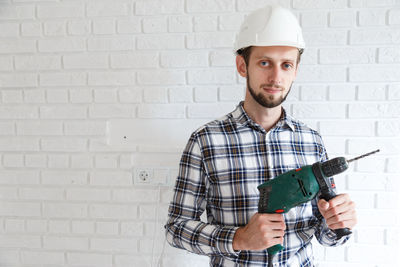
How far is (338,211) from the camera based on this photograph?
0.90 m

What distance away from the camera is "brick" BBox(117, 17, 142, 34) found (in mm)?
1395

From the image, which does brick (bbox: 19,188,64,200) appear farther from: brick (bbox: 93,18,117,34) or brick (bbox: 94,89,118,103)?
brick (bbox: 93,18,117,34)

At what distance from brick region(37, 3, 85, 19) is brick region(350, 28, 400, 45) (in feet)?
4.08

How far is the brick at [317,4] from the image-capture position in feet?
4.26

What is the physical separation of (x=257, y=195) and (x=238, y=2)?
861 millimetres

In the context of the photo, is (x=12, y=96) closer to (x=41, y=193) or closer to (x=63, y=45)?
(x=63, y=45)

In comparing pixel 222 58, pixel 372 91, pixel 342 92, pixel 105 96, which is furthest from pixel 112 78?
pixel 372 91

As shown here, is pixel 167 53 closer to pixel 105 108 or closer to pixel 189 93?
pixel 189 93

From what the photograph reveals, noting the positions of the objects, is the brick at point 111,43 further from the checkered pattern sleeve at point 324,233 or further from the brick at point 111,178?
the checkered pattern sleeve at point 324,233

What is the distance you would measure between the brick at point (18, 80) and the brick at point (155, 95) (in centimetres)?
56

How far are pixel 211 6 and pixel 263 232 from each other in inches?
39.1

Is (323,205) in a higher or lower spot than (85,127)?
lower

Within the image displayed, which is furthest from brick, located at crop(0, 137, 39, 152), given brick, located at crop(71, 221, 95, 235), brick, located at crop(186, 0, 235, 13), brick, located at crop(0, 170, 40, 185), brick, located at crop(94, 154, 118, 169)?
brick, located at crop(186, 0, 235, 13)

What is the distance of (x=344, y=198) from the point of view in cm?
91
